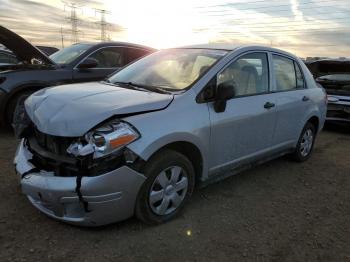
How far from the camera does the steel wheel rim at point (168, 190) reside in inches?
136

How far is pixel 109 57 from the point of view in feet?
25.1

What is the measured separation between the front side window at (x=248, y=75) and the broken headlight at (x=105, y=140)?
1317 mm

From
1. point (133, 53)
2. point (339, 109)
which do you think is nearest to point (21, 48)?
point (133, 53)

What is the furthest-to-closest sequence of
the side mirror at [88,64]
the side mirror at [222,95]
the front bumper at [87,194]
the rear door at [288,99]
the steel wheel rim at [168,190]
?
1. the side mirror at [88,64]
2. the rear door at [288,99]
3. the side mirror at [222,95]
4. the steel wheel rim at [168,190]
5. the front bumper at [87,194]

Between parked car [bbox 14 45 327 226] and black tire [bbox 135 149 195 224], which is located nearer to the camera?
parked car [bbox 14 45 327 226]

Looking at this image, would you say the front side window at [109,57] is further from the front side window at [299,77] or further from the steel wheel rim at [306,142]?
the steel wheel rim at [306,142]

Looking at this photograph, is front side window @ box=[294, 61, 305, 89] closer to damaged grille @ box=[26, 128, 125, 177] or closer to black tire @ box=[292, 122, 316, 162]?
black tire @ box=[292, 122, 316, 162]

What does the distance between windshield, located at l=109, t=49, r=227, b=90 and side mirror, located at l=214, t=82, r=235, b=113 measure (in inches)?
11.1

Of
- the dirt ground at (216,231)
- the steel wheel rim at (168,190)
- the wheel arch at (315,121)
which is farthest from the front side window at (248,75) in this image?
the wheel arch at (315,121)

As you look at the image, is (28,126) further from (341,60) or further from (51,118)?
(341,60)

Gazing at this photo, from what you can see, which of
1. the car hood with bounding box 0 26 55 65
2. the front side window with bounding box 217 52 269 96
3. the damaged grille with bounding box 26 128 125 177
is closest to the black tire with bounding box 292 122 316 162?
the front side window with bounding box 217 52 269 96

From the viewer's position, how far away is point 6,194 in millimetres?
4016

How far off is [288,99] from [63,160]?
10.4 feet

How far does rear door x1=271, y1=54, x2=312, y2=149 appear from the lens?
16.2ft
